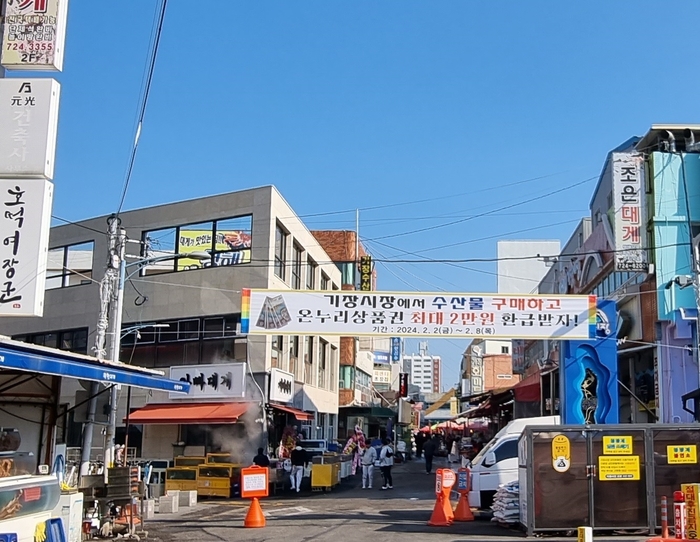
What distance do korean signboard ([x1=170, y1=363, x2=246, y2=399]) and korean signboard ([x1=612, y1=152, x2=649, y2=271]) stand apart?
13260 mm

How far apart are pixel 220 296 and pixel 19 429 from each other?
574 inches

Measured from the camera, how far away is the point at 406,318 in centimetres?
1758

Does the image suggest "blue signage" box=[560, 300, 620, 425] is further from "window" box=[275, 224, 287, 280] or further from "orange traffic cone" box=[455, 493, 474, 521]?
"window" box=[275, 224, 287, 280]

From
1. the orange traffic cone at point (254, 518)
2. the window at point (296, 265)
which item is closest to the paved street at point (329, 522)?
the orange traffic cone at point (254, 518)

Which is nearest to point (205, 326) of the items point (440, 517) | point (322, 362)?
point (322, 362)

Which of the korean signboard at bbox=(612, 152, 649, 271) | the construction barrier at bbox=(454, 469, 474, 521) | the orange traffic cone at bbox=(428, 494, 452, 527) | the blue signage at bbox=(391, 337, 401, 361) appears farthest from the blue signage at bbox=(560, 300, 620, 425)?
the blue signage at bbox=(391, 337, 401, 361)

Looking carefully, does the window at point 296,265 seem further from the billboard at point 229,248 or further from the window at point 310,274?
the billboard at point 229,248

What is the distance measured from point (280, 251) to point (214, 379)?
5824 mm

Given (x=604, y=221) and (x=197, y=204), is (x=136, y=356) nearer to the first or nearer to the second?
(x=197, y=204)

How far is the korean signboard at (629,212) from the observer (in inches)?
969

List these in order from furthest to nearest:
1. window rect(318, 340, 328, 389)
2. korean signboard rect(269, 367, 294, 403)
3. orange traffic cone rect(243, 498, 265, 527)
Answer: window rect(318, 340, 328, 389) → korean signboard rect(269, 367, 294, 403) → orange traffic cone rect(243, 498, 265, 527)

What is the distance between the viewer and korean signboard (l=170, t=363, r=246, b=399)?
28328 millimetres

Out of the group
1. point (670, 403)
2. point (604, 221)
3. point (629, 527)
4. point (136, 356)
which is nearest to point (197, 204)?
point (136, 356)

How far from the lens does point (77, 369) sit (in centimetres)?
1258
